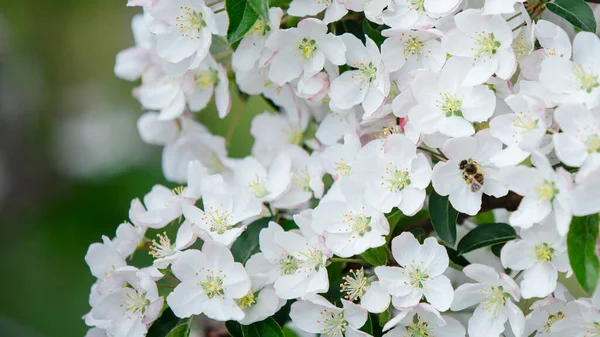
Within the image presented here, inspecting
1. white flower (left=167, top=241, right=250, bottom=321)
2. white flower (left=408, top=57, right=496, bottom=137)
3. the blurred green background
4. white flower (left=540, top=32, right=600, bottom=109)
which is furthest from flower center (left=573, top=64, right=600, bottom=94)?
the blurred green background

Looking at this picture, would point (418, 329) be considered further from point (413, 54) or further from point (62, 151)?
point (62, 151)

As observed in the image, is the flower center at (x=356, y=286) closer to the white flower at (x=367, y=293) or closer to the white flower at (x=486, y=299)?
the white flower at (x=367, y=293)

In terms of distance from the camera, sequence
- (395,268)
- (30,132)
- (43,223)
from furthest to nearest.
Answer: (30,132), (43,223), (395,268)

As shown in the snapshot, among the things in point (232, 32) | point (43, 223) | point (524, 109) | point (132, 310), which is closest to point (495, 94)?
point (524, 109)

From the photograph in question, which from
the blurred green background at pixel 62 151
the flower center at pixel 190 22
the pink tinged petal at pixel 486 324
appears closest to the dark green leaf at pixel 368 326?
the pink tinged petal at pixel 486 324

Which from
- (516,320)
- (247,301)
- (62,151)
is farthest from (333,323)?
(62,151)

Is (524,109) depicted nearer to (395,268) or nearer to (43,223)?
(395,268)
